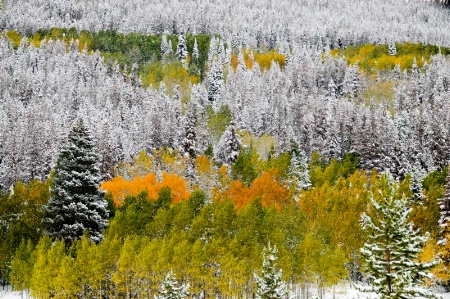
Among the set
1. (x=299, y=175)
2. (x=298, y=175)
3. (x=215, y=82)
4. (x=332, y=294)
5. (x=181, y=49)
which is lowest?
(x=332, y=294)

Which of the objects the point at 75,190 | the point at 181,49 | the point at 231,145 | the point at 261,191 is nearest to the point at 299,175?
the point at 261,191

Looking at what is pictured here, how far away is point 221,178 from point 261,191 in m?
7.05

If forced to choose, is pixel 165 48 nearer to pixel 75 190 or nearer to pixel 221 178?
pixel 221 178

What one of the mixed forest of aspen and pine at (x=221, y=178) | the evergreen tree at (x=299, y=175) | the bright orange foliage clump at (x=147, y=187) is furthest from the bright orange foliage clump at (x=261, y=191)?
the bright orange foliage clump at (x=147, y=187)

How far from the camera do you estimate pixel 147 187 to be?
77062mm

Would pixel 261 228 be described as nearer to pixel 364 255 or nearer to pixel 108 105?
pixel 364 255

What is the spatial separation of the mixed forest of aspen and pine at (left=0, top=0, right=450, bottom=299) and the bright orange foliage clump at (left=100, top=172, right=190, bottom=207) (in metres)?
0.31

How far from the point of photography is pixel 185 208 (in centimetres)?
5888

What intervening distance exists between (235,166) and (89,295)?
1477 inches

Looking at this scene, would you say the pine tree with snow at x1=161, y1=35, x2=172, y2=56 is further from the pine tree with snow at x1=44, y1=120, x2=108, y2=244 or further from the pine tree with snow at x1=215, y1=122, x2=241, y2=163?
the pine tree with snow at x1=44, y1=120, x2=108, y2=244

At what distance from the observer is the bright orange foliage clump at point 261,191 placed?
252 ft

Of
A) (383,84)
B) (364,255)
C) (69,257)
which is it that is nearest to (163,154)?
(69,257)

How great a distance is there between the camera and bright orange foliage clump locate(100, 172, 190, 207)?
73.1 m

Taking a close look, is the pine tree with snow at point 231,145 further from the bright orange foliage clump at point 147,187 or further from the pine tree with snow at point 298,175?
the bright orange foliage clump at point 147,187
